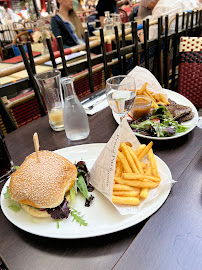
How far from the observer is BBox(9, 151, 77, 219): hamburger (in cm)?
64

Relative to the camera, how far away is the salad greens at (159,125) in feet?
3.27

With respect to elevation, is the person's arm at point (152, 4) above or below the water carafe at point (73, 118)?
above

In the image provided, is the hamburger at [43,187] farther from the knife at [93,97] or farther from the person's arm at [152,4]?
the person's arm at [152,4]

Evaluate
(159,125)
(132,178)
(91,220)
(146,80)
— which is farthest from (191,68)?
(91,220)

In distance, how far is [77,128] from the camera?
1063 mm

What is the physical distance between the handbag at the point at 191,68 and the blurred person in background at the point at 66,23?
2.50 m

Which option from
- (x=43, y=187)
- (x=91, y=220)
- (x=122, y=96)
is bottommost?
(x=91, y=220)

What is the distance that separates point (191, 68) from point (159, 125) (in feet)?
4.43

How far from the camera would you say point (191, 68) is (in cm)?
207

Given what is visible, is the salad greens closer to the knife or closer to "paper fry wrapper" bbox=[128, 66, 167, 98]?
"paper fry wrapper" bbox=[128, 66, 167, 98]

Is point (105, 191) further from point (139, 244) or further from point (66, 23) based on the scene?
point (66, 23)

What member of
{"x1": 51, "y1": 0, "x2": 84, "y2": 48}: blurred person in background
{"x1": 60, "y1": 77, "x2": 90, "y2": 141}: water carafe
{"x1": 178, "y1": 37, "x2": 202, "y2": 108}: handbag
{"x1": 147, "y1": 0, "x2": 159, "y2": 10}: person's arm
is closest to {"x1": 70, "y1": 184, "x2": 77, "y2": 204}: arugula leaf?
{"x1": 60, "y1": 77, "x2": 90, "y2": 141}: water carafe

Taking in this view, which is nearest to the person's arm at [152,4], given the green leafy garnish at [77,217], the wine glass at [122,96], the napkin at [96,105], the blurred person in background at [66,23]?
the blurred person in background at [66,23]

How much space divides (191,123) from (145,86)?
0.37 m
